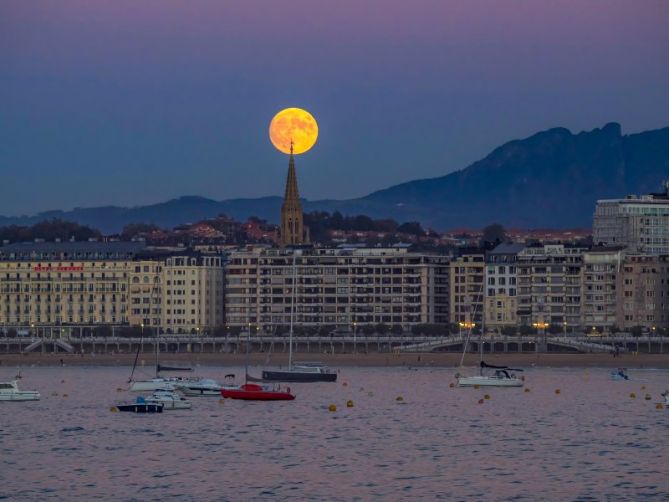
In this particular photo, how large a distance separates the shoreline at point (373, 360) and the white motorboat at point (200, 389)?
148 ft

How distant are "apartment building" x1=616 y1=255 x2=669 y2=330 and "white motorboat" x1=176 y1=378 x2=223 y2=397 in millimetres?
88976

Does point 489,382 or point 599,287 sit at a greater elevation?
point 599,287

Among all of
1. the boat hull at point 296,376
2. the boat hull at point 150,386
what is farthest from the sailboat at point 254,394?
the boat hull at point 296,376

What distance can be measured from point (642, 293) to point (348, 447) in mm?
117199

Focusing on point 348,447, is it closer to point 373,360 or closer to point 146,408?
point 146,408

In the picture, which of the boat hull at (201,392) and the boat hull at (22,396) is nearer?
the boat hull at (22,396)

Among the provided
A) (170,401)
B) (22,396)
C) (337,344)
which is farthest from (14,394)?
(337,344)

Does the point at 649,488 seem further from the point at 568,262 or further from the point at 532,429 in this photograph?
the point at 568,262

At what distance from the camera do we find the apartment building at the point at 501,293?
194 metres

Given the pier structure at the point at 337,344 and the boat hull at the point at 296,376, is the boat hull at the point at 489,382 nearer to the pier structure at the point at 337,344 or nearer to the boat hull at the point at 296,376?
the boat hull at the point at 296,376

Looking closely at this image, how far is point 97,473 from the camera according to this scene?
64.9 meters

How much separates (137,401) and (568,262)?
107 m

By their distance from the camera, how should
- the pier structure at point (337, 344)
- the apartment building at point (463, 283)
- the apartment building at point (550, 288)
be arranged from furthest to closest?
the apartment building at point (463, 283)
the apartment building at point (550, 288)
the pier structure at point (337, 344)

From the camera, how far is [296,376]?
120 m
